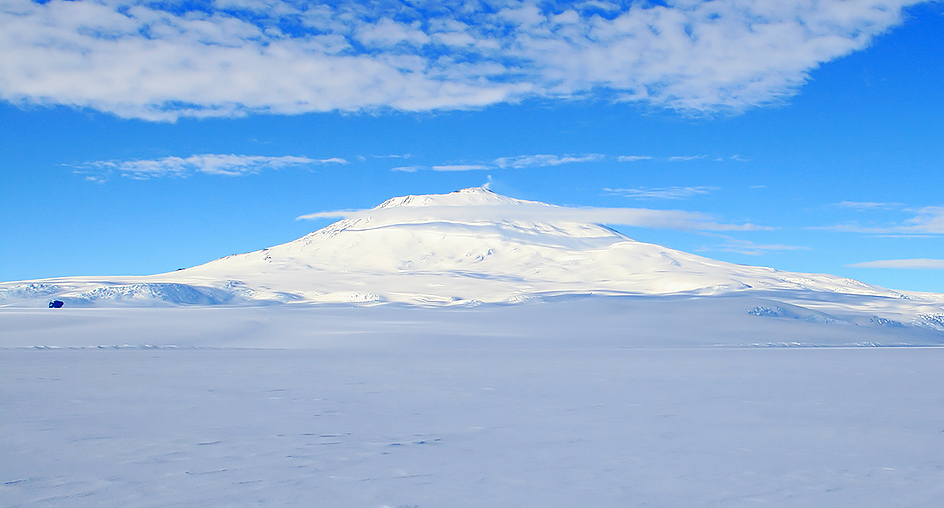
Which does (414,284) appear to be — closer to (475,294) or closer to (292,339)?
(475,294)

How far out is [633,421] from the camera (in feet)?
22.1

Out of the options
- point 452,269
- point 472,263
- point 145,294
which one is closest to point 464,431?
point 145,294

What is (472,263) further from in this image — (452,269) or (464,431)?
(464,431)

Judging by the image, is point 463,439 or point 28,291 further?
point 28,291

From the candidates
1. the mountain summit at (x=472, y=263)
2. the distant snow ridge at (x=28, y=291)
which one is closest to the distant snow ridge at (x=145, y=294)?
the distant snow ridge at (x=28, y=291)

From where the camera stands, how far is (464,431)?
20.1 feet

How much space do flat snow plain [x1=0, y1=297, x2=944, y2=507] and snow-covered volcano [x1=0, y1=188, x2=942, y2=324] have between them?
3799 cm

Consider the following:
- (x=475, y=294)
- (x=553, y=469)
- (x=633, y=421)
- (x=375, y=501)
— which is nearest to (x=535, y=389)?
(x=633, y=421)

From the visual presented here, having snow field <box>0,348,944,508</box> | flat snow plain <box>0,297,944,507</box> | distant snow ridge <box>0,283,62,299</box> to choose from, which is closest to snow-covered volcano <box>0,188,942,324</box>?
distant snow ridge <box>0,283,62,299</box>

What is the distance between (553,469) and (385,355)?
11.2m

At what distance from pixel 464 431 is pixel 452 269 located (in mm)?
91027

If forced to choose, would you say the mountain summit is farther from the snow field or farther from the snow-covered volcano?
the snow field

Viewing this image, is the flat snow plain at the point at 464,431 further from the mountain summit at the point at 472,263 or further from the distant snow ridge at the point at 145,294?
the distant snow ridge at the point at 145,294

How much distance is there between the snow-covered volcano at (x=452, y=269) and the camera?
5984 cm
